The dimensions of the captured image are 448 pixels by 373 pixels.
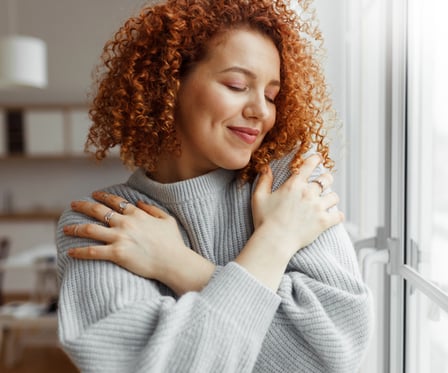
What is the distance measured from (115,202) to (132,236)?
11cm

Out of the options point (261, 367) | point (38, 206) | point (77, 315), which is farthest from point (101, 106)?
point (38, 206)

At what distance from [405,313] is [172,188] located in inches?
28.0

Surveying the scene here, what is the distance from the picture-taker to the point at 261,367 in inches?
39.7

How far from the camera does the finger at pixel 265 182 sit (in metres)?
1.10

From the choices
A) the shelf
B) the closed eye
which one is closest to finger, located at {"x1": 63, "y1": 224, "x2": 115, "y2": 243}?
the closed eye

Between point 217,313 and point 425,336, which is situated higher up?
point 217,313

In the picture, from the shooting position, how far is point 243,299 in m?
0.95

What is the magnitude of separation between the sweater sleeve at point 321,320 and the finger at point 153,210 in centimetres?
26

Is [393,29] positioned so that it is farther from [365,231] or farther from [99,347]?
[99,347]

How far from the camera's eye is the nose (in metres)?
1.05

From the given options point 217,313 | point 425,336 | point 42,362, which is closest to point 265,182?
point 217,313

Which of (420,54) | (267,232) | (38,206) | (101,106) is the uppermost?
(420,54)

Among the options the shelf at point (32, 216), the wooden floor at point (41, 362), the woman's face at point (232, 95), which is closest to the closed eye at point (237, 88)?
the woman's face at point (232, 95)

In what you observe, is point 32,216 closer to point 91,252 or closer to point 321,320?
point 91,252
